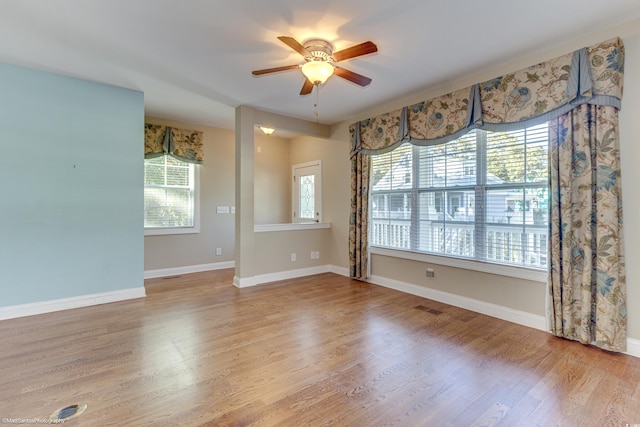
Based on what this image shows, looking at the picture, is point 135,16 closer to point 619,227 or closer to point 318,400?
point 318,400

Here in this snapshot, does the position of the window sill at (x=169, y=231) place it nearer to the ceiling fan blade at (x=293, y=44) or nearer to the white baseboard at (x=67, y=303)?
the white baseboard at (x=67, y=303)

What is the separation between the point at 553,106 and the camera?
2.70 metres

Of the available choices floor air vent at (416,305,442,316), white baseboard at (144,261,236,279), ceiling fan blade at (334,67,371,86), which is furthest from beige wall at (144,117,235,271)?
floor air vent at (416,305,442,316)

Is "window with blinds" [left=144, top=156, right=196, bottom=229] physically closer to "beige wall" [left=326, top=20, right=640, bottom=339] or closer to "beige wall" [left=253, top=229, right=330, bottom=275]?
"beige wall" [left=253, top=229, right=330, bottom=275]

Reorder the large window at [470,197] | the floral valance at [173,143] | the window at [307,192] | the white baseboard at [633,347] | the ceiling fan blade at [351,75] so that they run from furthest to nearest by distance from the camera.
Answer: the window at [307,192] → the floral valance at [173,143] → the large window at [470,197] → the ceiling fan blade at [351,75] → the white baseboard at [633,347]

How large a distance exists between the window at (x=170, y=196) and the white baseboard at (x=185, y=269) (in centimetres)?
65

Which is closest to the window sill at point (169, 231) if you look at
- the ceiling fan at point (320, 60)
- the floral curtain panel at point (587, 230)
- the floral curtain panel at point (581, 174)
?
the ceiling fan at point (320, 60)

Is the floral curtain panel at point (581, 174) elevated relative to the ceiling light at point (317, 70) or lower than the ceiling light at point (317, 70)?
lower

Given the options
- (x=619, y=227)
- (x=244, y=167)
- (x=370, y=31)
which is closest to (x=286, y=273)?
(x=244, y=167)

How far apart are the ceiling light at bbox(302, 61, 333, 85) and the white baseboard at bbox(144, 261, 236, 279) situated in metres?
4.15

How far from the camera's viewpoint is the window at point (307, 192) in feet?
18.8

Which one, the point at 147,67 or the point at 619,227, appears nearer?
the point at 619,227

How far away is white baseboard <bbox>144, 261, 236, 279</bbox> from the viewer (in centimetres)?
492

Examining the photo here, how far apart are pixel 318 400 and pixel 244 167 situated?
10.9ft
